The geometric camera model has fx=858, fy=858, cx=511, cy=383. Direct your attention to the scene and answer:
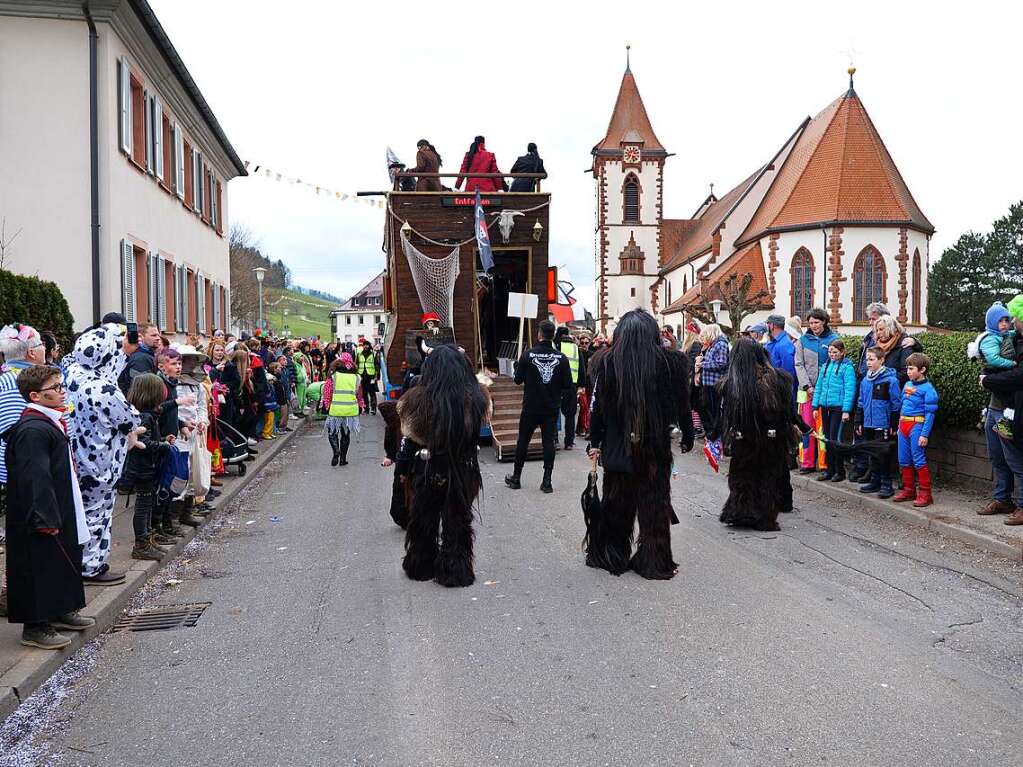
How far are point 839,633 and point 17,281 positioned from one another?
414 inches

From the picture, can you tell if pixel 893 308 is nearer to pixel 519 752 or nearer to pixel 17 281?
pixel 17 281

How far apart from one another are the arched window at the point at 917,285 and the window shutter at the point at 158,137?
4749 centimetres

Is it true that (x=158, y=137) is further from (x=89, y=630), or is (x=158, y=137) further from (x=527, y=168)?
(x=89, y=630)

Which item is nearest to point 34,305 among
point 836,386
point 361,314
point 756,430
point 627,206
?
point 756,430

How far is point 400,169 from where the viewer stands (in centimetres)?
1750

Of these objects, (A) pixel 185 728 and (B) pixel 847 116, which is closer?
(A) pixel 185 728

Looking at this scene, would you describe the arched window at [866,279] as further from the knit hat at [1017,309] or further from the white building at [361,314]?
the white building at [361,314]

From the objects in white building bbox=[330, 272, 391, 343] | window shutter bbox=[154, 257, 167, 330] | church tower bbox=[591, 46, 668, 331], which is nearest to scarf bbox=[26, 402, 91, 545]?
window shutter bbox=[154, 257, 167, 330]

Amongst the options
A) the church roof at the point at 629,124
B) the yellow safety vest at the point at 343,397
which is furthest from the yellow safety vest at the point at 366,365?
the church roof at the point at 629,124

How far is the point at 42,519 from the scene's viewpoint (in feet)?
15.0

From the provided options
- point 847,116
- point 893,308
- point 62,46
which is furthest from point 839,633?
point 847,116

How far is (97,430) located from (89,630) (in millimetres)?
1361

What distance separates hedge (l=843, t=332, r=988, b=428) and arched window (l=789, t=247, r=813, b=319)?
45.7 m

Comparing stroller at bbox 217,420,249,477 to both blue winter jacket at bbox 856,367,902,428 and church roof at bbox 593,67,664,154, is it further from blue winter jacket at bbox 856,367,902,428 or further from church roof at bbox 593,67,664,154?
church roof at bbox 593,67,664,154
